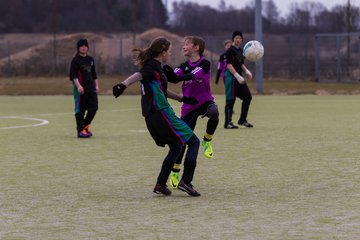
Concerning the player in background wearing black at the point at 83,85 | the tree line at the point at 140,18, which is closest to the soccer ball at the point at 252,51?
the player in background wearing black at the point at 83,85

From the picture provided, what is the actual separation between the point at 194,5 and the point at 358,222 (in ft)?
337

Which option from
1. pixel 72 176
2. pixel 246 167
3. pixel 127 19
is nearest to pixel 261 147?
pixel 246 167

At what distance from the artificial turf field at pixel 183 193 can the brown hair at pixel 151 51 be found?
1456 millimetres

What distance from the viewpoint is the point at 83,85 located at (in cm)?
1656

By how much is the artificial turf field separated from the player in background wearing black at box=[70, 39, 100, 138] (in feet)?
1.52

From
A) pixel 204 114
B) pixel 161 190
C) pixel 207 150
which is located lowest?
pixel 161 190

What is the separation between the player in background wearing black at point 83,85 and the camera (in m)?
16.4

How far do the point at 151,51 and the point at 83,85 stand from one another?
734 centimetres

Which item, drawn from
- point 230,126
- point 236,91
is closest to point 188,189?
point 230,126

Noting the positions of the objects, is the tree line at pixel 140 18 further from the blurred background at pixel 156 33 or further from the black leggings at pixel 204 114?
the black leggings at pixel 204 114

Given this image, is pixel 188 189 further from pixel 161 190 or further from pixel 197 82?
pixel 197 82

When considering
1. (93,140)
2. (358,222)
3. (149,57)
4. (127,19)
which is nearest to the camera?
(358,222)

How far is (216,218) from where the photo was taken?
8039 millimetres

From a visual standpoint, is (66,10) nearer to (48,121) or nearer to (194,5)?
(194,5)
